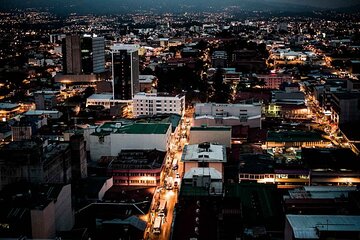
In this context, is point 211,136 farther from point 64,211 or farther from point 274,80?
point 274,80

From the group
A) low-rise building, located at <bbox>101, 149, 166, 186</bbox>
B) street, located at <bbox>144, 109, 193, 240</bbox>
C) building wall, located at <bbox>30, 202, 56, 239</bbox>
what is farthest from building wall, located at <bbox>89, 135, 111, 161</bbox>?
building wall, located at <bbox>30, 202, 56, 239</bbox>

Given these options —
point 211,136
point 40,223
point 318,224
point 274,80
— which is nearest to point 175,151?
point 211,136

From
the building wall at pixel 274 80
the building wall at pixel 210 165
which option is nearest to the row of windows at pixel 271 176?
the building wall at pixel 210 165

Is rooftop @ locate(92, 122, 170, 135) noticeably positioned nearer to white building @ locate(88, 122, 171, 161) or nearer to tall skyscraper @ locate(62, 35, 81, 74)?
white building @ locate(88, 122, 171, 161)

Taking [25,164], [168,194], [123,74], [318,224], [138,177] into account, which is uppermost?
[123,74]

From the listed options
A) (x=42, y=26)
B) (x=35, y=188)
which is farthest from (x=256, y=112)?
(x=42, y=26)
